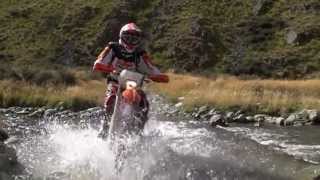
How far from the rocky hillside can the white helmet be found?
29.3 meters

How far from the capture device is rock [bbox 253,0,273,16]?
48.8m

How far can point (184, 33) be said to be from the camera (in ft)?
155

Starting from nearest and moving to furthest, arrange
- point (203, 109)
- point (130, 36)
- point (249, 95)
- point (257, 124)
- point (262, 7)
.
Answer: point (130, 36) → point (257, 124) → point (203, 109) → point (249, 95) → point (262, 7)

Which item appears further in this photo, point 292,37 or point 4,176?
point 292,37

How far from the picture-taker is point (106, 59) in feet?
39.2

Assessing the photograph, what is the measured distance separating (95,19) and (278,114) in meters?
30.3

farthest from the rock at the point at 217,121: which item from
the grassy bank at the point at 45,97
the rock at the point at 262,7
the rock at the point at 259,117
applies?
the rock at the point at 262,7

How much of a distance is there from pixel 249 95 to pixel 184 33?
2269 cm

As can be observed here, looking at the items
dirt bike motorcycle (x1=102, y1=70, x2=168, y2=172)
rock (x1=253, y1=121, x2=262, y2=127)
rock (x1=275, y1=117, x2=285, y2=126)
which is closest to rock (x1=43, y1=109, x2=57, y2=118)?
rock (x1=253, y1=121, x2=262, y2=127)

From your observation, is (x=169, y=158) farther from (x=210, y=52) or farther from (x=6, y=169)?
(x=210, y=52)

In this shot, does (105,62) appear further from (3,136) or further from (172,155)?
(3,136)

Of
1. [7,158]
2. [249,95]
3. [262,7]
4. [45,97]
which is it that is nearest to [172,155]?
[7,158]

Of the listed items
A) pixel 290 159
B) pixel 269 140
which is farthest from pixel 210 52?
pixel 290 159

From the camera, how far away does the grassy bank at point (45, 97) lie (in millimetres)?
23281
